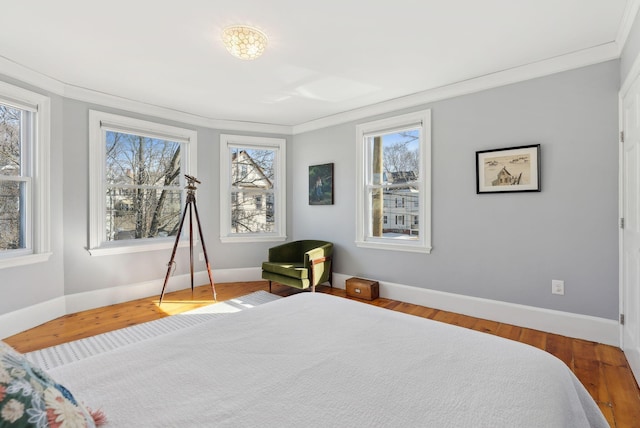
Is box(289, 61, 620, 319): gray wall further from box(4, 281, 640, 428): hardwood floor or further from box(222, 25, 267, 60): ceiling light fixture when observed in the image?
box(222, 25, 267, 60): ceiling light fixture

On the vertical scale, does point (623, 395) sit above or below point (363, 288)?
below

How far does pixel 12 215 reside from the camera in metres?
3.04

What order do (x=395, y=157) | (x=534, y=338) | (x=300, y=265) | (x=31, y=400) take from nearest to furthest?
(x=31, y=400) → (x=534, y=338) → (x=395, y=157) → (x=300, y=265)

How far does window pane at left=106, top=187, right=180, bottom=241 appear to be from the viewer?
12.9 feet

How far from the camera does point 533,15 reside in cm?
225

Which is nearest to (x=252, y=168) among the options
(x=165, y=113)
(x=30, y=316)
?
(x=165, y=113)

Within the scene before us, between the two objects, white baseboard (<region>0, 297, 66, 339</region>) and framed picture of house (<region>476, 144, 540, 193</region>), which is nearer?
white baseboard (<region>0, 297, 66, 339</region>)

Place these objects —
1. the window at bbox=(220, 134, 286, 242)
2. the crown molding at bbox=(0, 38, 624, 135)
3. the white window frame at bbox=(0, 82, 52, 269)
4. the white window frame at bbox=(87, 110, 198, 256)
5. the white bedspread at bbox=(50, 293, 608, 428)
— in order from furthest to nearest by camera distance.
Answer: the window at bbox=(220, 134, 286, 242), the white window frame at bbox=(87, 110, 198, 256), the white window frame at bbox=(0, 82, 52, 269), the crown molding at bbox=(0, 38, 624, 135), the white bedspread at bbox=(50, 293, 608, 428)

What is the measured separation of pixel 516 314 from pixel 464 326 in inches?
21.0

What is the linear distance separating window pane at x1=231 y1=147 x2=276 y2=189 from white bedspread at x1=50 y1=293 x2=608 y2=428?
3700 millimetres

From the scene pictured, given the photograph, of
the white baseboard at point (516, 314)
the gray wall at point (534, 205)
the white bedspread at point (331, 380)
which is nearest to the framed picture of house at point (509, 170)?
the gray wall at point (534, 205)

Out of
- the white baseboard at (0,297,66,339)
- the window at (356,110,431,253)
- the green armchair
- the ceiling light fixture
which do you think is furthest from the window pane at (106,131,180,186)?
the window at (356,110,431,253)

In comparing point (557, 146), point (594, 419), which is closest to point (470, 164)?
point (557, 146)

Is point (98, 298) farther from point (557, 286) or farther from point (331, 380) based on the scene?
point (557, 286)
